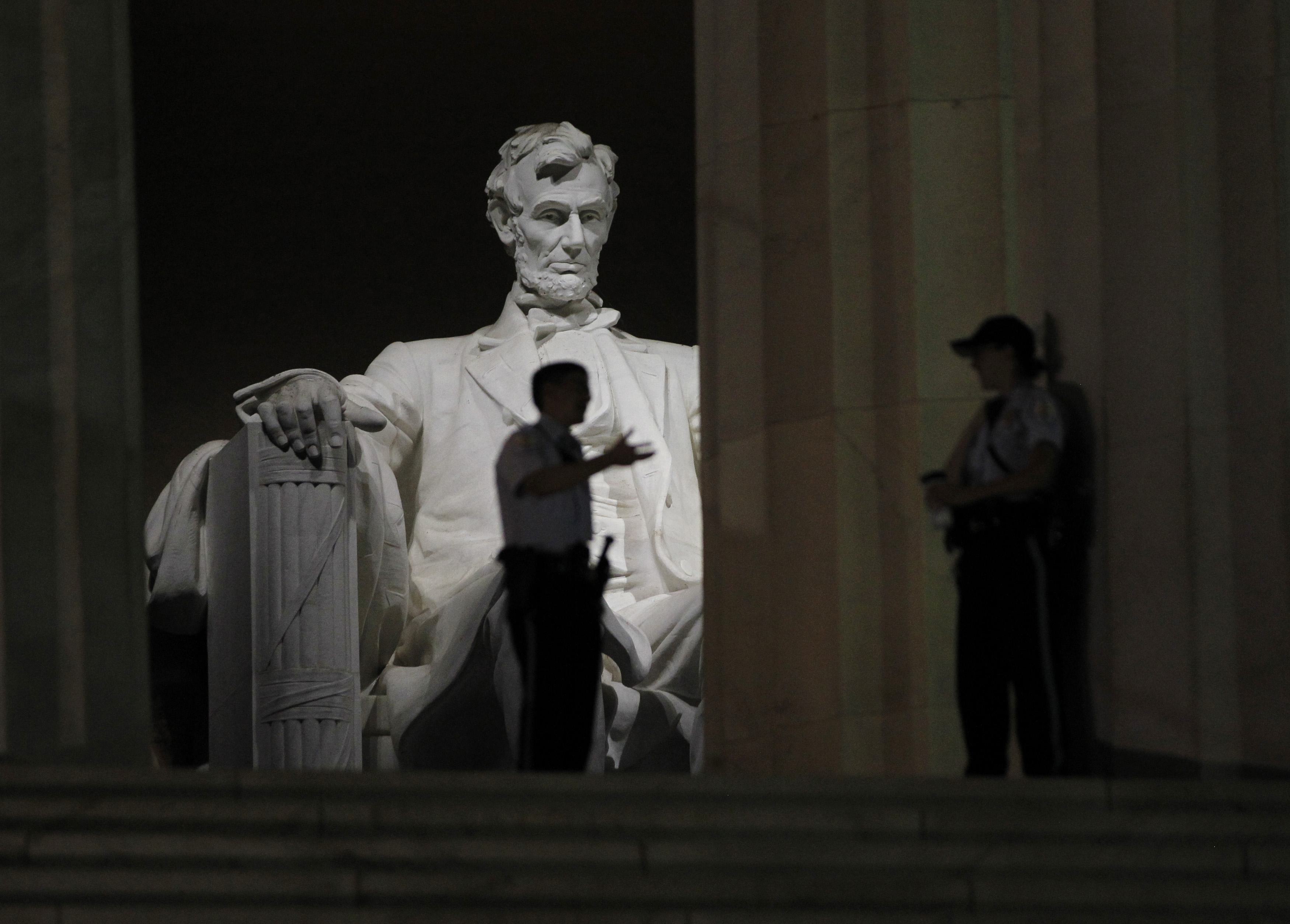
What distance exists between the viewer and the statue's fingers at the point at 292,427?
1280 cm

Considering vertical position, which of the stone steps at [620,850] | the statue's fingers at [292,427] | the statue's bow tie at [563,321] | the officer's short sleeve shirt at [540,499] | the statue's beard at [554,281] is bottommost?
the stone steps at [620,850]

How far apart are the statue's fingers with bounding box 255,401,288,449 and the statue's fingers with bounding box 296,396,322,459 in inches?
3.0

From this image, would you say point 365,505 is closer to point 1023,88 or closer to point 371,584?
point 371,584

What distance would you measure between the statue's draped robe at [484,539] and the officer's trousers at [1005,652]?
3144 mm

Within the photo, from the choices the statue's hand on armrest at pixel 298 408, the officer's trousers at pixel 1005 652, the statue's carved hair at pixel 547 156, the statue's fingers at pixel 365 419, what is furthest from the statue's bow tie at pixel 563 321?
the officer's trousers at pixel 1005 652

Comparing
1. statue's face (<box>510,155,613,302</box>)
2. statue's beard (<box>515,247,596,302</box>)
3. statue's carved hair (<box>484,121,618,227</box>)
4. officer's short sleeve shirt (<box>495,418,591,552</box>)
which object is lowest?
officer's short sleeve shirt (<box>495,418,591,552</box>)

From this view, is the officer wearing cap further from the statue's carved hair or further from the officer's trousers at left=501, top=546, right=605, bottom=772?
the statue's carved hair

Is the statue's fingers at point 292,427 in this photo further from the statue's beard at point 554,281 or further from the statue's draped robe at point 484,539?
the statue's beard at point 554,281

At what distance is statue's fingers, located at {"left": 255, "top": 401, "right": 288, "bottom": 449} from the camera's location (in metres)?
12.8

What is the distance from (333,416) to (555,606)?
3.35 meters

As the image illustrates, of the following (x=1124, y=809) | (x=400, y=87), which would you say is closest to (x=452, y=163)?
(x=400, y=87)

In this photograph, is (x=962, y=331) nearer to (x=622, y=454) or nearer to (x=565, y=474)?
(x=622, y=454)

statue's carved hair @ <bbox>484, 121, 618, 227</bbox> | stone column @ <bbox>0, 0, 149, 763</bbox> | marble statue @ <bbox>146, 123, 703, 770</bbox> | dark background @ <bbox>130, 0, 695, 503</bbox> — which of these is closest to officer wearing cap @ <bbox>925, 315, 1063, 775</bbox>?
stone column @ <bbox>0, 0, 149, 763</bbox>

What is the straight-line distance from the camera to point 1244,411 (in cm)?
1077
